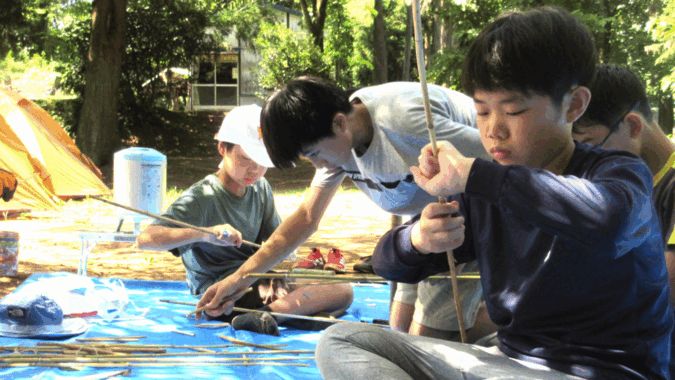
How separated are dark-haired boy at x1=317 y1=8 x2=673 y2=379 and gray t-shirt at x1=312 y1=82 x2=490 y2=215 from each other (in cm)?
86

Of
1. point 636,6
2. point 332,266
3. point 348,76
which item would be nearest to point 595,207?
point 332,266

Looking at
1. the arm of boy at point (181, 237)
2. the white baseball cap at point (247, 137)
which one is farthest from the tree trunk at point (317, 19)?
the arm of boy at point (181, 237)

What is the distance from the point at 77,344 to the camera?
3.38 meters

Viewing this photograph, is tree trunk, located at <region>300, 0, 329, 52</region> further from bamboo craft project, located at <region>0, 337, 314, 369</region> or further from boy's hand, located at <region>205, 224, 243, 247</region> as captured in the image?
bamboo craft project, located at <region>0, 337, 314, 369</region>

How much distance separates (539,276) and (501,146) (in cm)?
24

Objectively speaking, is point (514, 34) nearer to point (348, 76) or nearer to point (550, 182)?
point (550, 182)

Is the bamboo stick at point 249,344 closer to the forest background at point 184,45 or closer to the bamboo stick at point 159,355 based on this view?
the bamboo stick at point 159,355

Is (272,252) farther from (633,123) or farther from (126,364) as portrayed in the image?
(633,123)

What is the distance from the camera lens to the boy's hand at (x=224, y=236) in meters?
3.52

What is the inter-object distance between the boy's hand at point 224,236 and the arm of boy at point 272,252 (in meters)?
0.45

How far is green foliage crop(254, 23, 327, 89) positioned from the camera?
17703 mm

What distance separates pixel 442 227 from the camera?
1599 millimetres

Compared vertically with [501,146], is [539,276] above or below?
below

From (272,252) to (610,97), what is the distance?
1304mm
